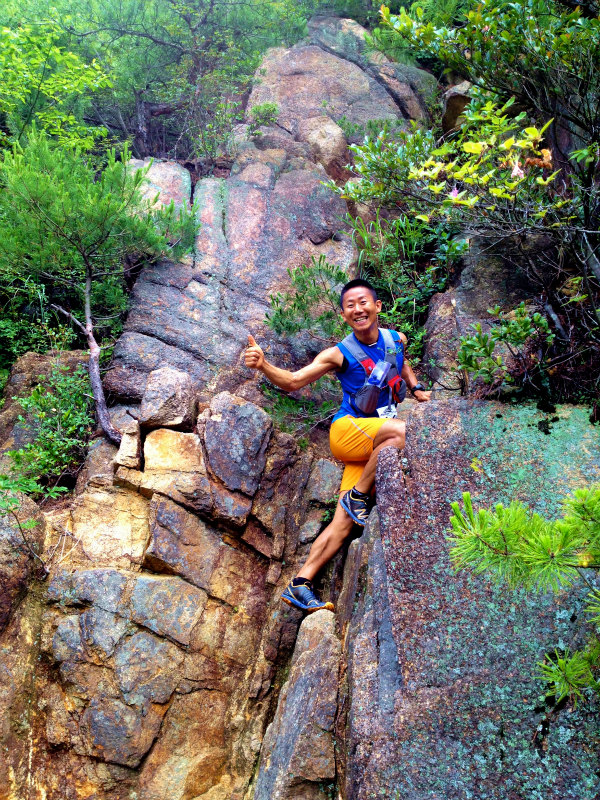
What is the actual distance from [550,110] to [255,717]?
5.34 metres

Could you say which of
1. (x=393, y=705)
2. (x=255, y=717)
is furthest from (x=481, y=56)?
(x=255, y=717)

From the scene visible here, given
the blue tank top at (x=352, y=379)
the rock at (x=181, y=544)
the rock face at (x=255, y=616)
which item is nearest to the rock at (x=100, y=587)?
the rock face at (x=255, y=616)

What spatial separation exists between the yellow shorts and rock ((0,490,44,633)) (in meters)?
2.67

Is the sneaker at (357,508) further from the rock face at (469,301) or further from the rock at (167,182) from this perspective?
the rock at (167,182)

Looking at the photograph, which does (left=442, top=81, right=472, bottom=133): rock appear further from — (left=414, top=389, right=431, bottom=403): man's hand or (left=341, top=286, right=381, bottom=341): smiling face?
(left=414, top=389, right=431, bottom=403): man's hand

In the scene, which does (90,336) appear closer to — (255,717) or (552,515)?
(255,717)

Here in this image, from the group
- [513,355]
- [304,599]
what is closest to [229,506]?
[304,599]

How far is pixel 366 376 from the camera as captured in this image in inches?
209

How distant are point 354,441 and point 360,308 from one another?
1.16m

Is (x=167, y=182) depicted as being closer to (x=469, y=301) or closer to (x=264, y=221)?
(x=264, y=221)

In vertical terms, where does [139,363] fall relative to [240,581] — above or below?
above

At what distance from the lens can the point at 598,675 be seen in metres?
2.79

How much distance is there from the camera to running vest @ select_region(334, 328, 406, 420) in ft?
17.1

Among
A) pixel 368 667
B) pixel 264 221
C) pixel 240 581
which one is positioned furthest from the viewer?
pixel 264 221
